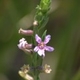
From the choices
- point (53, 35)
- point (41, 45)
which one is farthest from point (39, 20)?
point (53, 35)

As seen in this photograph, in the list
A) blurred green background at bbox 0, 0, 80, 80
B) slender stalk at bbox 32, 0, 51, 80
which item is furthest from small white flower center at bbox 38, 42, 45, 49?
blurred green background at bbox 0, 0, 80, 80

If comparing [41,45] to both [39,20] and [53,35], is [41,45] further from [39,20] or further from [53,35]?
[53,35]

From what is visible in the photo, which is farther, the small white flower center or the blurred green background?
the blurred green background

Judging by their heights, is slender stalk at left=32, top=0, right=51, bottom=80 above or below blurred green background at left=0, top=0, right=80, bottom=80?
below

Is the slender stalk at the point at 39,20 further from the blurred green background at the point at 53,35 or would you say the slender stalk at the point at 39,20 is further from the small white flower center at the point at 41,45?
the blurred green background at the point at 53,35

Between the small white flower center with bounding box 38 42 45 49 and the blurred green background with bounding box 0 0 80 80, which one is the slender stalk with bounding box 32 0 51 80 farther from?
the blurred green background with bounding box 0 0 80 80

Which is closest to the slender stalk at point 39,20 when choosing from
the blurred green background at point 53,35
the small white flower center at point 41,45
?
the small white flower center at point 41,45

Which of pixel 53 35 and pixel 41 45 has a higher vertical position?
pixel 53 35

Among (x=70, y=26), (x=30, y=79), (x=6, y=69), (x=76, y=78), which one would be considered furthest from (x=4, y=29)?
(x=30, y=79)

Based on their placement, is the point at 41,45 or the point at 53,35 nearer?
the point at 41,45
